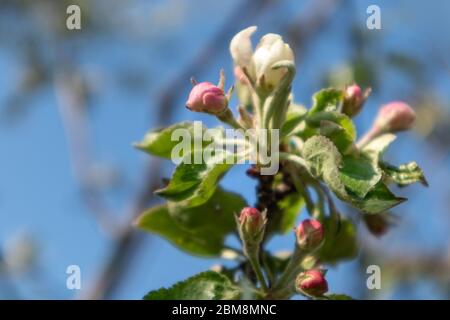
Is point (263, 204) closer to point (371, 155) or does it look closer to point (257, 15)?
point (371, 155)

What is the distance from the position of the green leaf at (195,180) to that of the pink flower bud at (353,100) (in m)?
0.22

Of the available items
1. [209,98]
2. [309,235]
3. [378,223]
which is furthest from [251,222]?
[378,223]

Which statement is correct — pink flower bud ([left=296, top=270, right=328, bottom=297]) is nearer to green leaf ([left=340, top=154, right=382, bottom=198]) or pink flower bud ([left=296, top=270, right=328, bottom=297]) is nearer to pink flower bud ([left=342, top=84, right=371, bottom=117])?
green leaf ([left=340, top=154, right=382, bottom=198])

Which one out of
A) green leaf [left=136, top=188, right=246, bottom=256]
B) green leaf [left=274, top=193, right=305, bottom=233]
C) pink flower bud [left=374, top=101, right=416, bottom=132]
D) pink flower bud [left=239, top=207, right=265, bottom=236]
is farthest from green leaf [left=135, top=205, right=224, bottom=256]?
pink flower bud [left=374, top=101, right=416, bottom=132]

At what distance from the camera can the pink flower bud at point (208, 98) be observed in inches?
44.4

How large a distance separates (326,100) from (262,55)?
14cm

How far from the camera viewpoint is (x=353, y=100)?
124 centimetres

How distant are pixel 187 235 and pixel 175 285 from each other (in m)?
0.24

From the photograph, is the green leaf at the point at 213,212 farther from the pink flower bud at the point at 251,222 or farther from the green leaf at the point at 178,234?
the pink flower bud at the point at 251,222

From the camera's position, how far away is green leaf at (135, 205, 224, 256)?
1.33 m

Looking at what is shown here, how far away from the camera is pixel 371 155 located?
1.17m

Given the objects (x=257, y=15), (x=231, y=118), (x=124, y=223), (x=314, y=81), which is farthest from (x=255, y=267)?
(x=257, y=15)

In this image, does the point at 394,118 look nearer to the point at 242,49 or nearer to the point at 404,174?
the point at 404,174

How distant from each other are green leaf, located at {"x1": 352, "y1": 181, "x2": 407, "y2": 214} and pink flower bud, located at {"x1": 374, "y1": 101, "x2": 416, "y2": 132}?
0.92 ft
